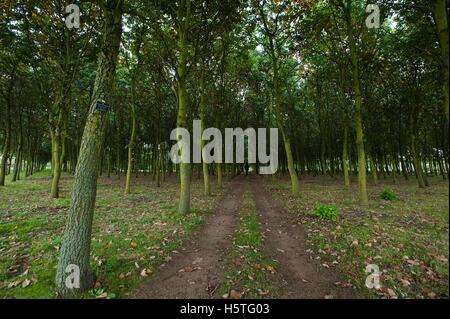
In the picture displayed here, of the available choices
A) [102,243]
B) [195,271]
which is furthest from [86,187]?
[195,271]

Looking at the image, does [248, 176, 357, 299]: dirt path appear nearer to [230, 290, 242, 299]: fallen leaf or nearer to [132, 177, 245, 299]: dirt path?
[230, 290, 242, 299]: fallen leaf

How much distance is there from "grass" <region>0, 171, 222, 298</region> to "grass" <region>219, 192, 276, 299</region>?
5.35 ft

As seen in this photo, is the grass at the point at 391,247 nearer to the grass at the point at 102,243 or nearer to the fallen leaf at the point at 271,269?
the fallen leaf at the point at 271,269

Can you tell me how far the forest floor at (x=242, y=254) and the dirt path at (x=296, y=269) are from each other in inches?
0.9

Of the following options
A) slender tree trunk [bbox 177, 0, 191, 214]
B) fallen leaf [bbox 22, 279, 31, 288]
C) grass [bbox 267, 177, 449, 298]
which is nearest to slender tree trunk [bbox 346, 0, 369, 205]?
grass [bbox 267, 177, 449, 298]

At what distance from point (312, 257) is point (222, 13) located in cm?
1082

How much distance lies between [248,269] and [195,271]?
116cm

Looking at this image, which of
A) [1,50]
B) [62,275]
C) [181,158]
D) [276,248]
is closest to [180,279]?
[62,275]

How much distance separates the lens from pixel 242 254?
624cm

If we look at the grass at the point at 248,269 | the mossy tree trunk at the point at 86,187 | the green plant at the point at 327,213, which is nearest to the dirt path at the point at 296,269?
the grass at the point at 248,269

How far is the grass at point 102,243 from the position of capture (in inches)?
191

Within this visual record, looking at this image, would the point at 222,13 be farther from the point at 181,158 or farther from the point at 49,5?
the point at 49,5

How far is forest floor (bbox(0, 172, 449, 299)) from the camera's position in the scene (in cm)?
461

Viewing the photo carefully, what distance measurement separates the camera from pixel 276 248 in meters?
6.75
